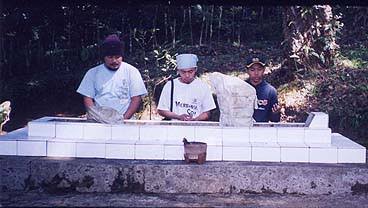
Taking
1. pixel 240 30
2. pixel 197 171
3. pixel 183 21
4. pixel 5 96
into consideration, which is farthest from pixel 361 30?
pixel 197 171

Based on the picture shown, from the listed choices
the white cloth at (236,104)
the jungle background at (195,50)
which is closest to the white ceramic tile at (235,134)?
the white cloth at (236,104)

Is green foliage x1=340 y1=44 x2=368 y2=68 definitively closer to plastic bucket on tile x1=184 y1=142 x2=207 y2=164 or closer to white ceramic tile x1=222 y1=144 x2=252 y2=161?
white ceramic tile x1=222 y1=144 x2=252 y2=161

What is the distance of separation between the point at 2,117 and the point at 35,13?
14.0 feet

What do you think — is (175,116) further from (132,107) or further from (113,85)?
(113,85)

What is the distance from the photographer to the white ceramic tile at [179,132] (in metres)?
4.93

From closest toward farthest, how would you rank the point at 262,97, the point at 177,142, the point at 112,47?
the point at 177,142 < the point at 112,47 < the point at 262,97

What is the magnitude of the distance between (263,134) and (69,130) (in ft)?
5.49

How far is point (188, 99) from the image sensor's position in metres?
5.61

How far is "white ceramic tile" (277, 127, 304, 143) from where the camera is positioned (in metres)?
4.92

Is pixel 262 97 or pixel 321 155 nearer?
pixel 321 155

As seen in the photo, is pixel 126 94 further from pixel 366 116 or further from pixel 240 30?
pixel 240 30

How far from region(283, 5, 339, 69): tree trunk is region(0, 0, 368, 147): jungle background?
0.7 inches

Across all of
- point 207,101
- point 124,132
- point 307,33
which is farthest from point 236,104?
point 307,33

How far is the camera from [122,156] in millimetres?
4715
